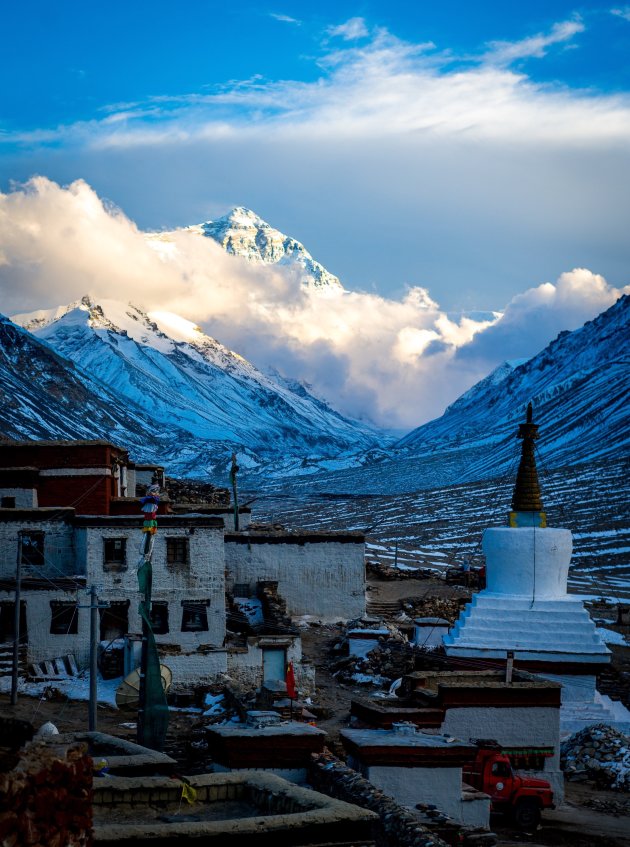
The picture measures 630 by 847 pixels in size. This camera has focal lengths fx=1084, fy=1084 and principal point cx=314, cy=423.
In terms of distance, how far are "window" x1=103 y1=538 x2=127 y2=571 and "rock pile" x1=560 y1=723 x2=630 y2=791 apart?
14.6 meters

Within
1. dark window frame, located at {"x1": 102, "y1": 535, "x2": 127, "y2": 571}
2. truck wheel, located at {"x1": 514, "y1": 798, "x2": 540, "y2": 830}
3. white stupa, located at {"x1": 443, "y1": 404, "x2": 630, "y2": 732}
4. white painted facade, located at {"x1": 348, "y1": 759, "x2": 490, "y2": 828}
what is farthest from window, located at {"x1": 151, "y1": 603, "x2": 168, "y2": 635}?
white painted facade, located at {"x1": 348, "y1": 759, "x2": 490, "y2": 828}

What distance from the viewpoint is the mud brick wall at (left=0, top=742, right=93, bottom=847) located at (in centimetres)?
567

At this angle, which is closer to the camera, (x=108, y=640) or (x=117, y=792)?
(x=117, y=792)

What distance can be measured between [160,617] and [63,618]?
2822 millimetres

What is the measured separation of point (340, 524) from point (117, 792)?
404ft

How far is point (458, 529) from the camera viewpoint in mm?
120500

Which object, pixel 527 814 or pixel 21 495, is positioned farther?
pixel 21 495

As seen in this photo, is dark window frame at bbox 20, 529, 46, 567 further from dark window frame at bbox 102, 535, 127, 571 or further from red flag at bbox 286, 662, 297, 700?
red flag at bbox 286, 662, 297, 700

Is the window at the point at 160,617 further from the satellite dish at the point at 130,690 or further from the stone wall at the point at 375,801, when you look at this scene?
the stone wall at the point at 375,801

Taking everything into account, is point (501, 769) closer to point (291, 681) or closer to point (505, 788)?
point (505, 788)

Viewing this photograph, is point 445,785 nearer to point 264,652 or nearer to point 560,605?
point 560,605

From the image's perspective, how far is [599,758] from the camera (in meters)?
21.8

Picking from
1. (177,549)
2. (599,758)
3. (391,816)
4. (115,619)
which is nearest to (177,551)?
(177,549)

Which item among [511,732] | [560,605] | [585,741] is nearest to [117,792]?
[511,732]
